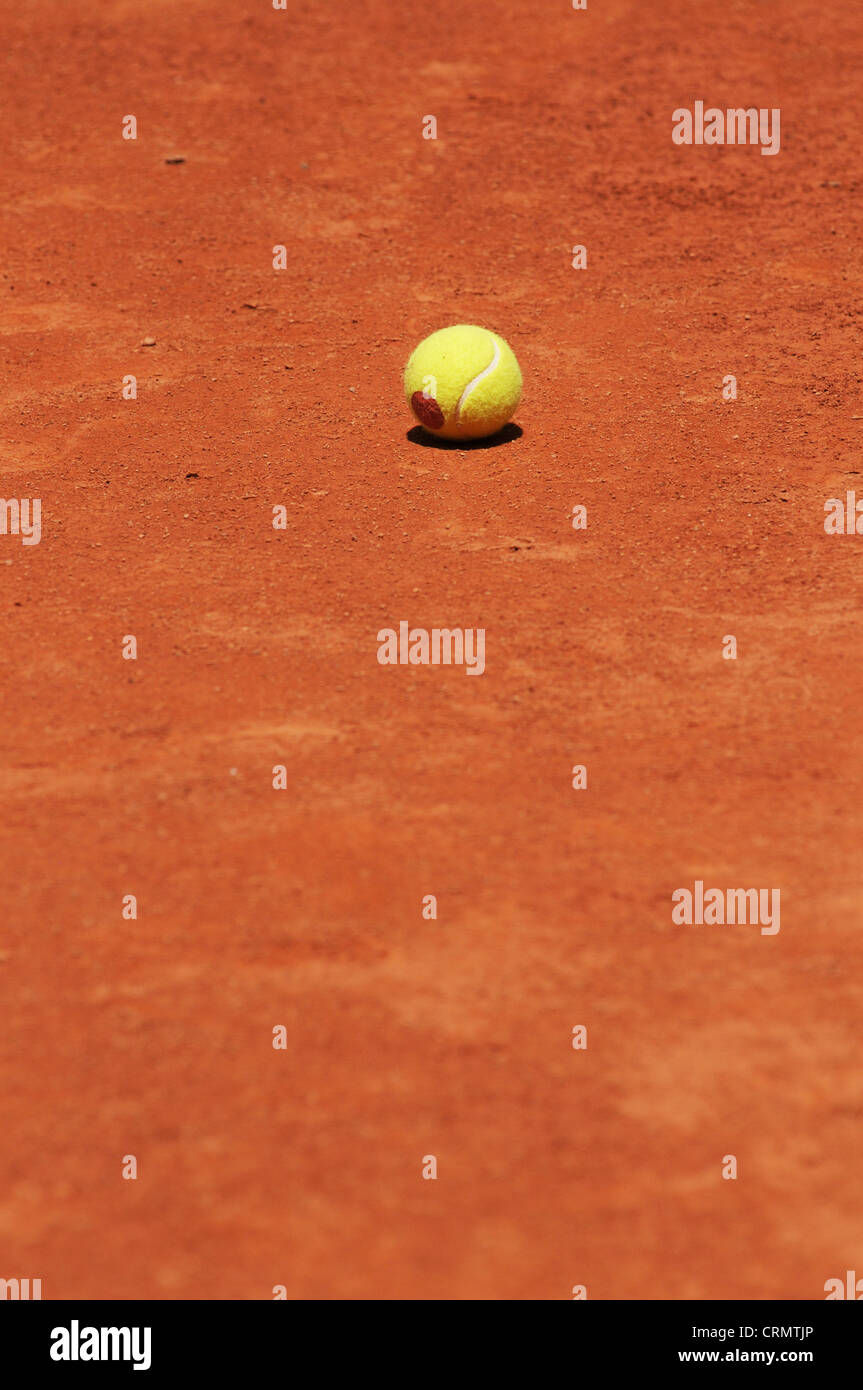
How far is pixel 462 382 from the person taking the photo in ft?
31.4

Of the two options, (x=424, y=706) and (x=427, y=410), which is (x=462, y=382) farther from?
(x=424, y=706)

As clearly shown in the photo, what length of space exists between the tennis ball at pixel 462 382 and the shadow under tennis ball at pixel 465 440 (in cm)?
11

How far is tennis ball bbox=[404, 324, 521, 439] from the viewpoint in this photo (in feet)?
31.4

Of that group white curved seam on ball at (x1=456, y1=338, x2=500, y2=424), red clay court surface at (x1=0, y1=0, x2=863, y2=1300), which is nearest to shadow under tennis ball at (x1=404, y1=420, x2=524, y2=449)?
red clay court surface at (x1=0, y1=0, x2=863, y2=1300)

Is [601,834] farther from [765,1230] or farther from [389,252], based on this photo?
[389,252]

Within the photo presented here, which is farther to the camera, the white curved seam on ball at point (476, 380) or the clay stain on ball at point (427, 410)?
the clay stain on ball at point (427, 410)

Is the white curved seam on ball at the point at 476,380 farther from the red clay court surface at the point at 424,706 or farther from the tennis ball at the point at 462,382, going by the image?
the red clay court surface at the point at 424,706

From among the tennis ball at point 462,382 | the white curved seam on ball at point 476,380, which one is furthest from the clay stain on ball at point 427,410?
the white curved seam on ball at point 476,380

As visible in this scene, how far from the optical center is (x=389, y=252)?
12523 millimetres

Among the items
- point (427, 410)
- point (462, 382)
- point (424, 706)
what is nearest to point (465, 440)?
point (427, 410)

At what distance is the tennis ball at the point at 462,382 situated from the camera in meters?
9.57

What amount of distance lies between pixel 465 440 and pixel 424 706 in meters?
3.09

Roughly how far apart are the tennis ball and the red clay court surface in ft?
1.05
